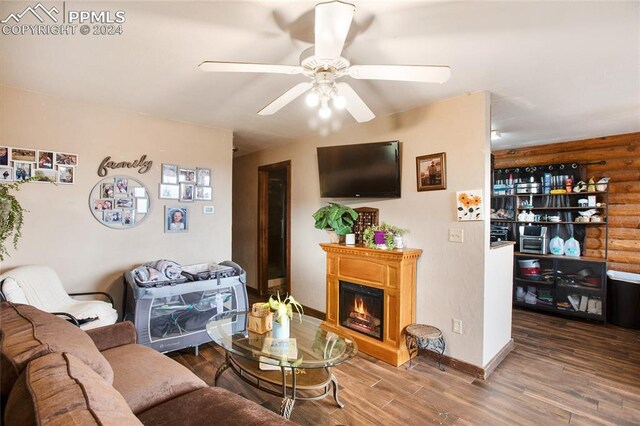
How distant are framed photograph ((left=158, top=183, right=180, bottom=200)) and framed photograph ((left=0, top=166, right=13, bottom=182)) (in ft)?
3.72

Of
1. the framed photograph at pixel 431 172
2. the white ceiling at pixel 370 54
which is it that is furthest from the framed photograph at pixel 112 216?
the framed photograph at pixel 431 172

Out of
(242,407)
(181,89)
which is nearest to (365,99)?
(181,89)

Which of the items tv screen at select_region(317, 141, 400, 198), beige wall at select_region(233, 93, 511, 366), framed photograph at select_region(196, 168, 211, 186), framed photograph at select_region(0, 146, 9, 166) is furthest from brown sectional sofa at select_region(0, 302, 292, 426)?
tv screen at select_region(317, 141, 400, 198)

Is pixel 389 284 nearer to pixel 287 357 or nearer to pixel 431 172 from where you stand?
pixel 431 172

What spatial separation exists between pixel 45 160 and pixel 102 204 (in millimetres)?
562

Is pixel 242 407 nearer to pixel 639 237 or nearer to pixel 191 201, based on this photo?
pixel 191 201

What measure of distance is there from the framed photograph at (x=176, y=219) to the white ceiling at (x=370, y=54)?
104 centimetres

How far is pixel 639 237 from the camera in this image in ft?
12.4

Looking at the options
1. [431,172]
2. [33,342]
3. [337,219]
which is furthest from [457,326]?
[33,342]

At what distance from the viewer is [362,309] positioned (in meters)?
3.12

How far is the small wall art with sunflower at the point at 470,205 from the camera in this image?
8.38 ft

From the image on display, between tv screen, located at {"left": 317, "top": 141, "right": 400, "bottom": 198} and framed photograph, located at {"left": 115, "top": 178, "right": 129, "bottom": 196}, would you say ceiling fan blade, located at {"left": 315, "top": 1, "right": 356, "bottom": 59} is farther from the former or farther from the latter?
framed photograph, located at {"left": 115, "top": 178, "right": 129, "bottom": 196}

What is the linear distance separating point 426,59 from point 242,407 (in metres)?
2.24

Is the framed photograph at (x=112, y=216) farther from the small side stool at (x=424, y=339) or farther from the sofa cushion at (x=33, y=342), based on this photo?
the small side stool at (x=424, y=339)
